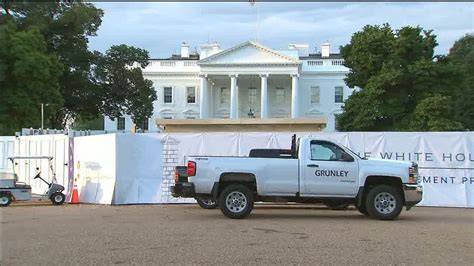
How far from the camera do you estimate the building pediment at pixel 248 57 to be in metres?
A: 84.8

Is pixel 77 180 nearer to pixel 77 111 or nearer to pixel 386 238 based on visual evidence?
pixel 386 238

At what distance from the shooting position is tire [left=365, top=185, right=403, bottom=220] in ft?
47.2

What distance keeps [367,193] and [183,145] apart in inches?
286

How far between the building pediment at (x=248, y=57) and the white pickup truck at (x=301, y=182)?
7078 cm

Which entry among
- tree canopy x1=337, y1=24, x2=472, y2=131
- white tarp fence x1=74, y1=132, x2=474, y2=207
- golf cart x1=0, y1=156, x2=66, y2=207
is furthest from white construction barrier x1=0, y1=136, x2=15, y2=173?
tree canopy x1=337, y1=24, x2=472, y2=131

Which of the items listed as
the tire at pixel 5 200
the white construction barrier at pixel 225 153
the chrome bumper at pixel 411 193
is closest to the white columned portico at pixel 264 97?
the white construction barrier at pixel 225 153

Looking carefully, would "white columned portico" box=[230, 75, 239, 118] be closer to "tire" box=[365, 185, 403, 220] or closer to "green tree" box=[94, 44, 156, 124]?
"green tree" box=[94, 44, 156, 124]

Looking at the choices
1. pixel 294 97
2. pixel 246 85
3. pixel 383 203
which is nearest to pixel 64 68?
pixel 383 203

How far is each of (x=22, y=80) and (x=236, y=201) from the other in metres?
32.4

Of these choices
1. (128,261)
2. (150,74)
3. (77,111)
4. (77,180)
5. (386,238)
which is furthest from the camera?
(150,74)

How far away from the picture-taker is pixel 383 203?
14.4 metres

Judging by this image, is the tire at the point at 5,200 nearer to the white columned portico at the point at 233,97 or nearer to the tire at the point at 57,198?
the tire at the point at 57,198

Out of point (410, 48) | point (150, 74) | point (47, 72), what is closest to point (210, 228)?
point (47, 72)

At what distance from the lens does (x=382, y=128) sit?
1801 inches
